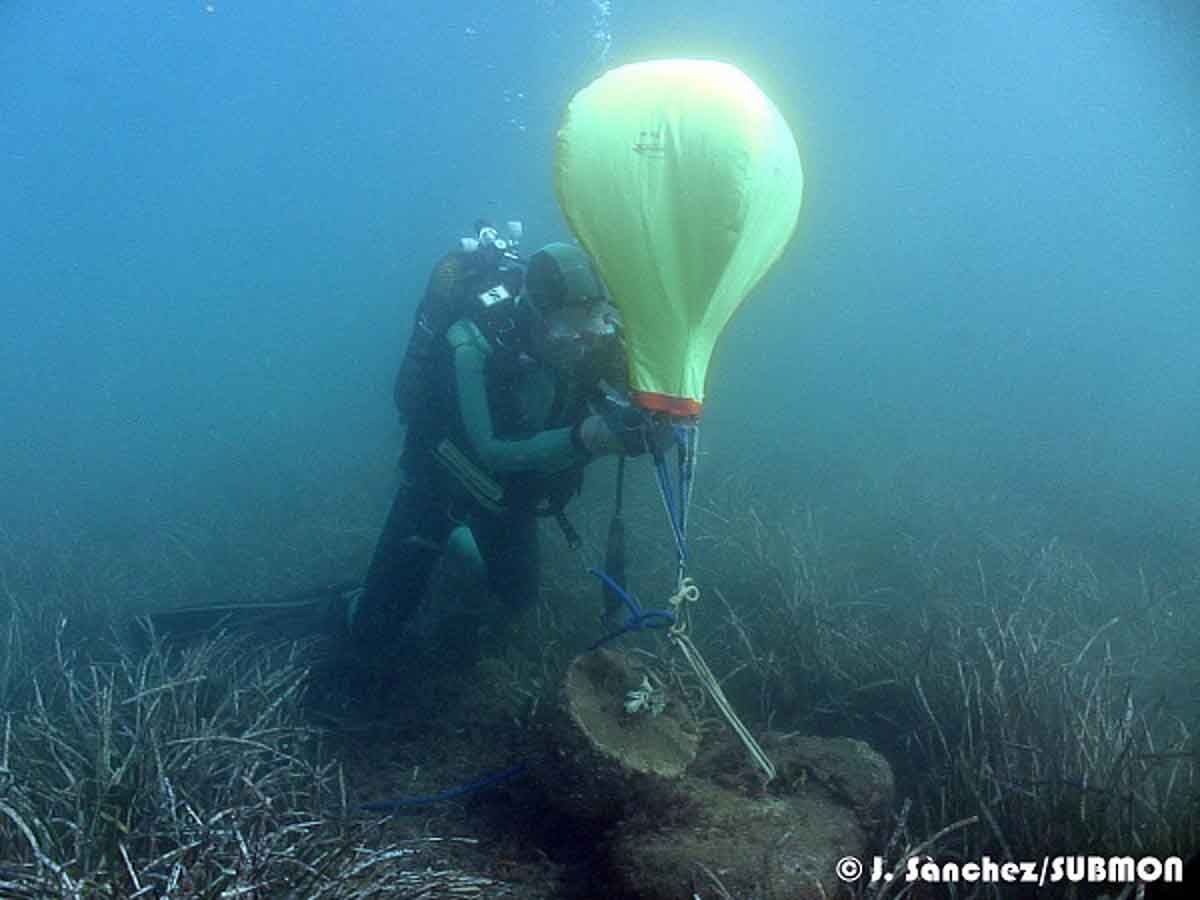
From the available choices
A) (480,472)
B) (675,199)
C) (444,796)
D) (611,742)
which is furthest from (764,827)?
(480,472)

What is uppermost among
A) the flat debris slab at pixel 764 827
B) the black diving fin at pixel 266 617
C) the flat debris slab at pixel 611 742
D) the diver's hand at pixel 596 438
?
the diver's hand at pixel 596 438

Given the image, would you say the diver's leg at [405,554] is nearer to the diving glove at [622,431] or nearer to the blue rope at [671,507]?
the diving glove at [622,431]

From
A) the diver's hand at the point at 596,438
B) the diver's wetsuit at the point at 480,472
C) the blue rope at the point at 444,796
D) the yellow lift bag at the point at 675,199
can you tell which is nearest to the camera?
the yellow lift bag at the point at 675,199

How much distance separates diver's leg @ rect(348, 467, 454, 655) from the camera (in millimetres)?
5270

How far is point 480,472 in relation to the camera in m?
4.79

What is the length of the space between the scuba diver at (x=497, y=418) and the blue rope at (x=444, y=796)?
1.27 metres

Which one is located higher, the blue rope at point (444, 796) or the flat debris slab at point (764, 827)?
the flat debris slab at point (764, 827)

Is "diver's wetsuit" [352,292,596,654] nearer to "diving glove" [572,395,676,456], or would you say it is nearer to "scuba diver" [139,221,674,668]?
"scuba diver" [139,221,674,668]

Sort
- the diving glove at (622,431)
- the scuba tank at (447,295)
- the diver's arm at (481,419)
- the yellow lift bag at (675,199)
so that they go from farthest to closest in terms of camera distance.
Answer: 1. the scuba tank at (447,295)
2. the diver's arm at (481,419)
3. the diving glove at (622,431)
4. the yellow lift bag at (675,199)

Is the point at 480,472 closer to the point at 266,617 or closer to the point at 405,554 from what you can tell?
the point at 405,554

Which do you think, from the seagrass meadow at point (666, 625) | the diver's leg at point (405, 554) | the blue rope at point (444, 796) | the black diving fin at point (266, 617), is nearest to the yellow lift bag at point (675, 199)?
the seagrass meadow at point (666, 625)

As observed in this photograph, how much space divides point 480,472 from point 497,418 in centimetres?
39

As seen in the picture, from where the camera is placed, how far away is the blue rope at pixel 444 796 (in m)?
3.71

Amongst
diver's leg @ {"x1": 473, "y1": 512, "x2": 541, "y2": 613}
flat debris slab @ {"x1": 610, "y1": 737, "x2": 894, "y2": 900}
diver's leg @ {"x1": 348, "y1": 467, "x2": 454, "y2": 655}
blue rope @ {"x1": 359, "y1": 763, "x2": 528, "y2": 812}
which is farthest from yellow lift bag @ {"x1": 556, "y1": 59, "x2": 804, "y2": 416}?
diver's leg @ {"x1": 348, "y1": 467, "x2": 454, "y2": 655}
